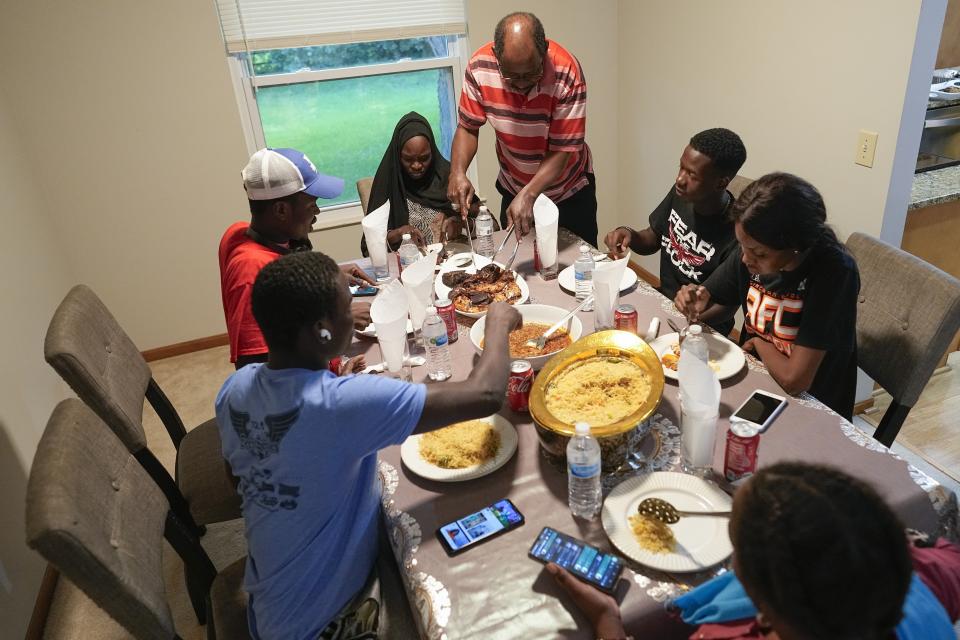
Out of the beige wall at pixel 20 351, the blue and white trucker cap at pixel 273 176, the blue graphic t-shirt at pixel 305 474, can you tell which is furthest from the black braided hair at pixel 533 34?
the beige wall at pixel 20 351

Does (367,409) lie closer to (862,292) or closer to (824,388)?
(824,388)

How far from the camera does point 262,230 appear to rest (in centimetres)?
193

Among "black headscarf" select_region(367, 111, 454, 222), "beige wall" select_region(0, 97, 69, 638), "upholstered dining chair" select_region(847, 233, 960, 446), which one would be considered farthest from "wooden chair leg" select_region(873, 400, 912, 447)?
"beige wall" select_region(0, 97, 69, 638)

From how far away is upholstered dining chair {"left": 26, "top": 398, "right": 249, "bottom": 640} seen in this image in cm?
112

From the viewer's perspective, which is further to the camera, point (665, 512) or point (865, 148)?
point (865, 148)

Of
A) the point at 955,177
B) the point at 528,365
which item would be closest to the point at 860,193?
the point at 955,177

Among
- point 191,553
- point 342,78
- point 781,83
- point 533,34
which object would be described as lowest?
point 191,553

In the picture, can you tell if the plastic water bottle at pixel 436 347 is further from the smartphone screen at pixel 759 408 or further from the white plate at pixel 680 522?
the smartphone screen at pixel 759 408

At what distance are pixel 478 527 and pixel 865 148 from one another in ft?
7.35

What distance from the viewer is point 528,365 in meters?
1.52

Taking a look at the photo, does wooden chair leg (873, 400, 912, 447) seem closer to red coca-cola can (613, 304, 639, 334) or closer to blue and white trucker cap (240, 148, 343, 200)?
red coca-cola can (613, 304, 639, 334)

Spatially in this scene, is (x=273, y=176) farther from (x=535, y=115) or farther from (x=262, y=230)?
(x=535, y=115)

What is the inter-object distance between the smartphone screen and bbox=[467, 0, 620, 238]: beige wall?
2.87 m

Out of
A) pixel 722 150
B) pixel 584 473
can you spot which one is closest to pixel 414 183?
pixel 722 150
